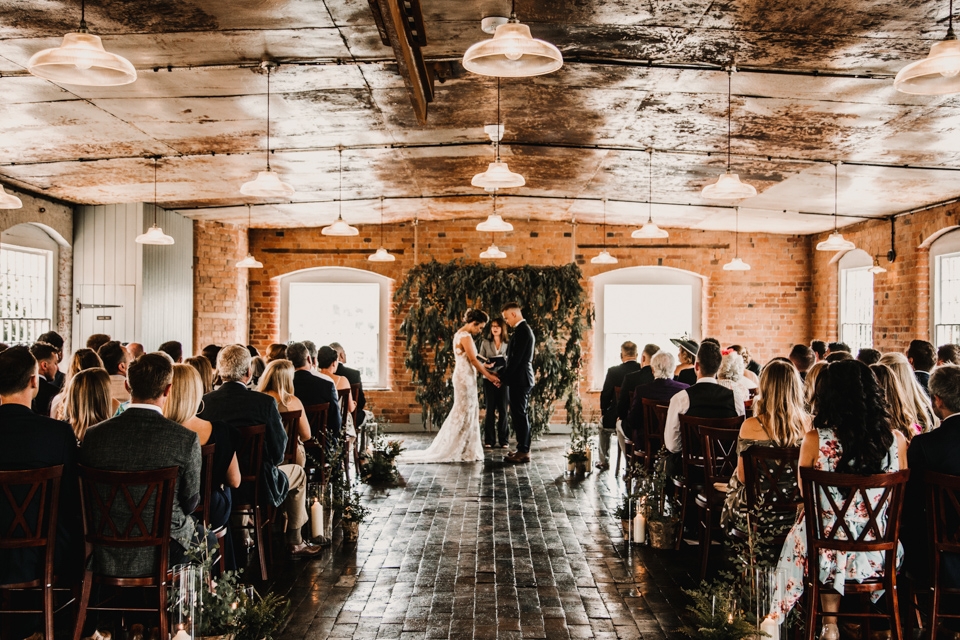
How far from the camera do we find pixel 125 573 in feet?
11.7

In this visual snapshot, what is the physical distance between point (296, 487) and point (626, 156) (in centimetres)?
490

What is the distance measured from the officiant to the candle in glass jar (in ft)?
15.1

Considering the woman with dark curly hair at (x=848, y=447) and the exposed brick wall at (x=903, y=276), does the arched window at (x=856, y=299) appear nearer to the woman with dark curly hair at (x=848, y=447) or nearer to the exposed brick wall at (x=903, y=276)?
the exposed brick wall at (x=903, y=276)

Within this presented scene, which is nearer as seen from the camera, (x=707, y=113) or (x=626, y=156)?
(x=707, y=113)

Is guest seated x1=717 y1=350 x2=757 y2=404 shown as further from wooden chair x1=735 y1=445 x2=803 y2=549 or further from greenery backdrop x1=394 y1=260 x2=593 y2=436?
greenery backdrop x1=394 y1=260 x2=593 y2=436

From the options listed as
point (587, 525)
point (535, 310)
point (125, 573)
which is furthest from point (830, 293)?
point (125, 573)

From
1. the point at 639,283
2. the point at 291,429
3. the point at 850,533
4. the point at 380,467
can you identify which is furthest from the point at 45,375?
the point at 639,283

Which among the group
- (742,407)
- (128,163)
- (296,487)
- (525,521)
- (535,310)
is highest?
(128,163)

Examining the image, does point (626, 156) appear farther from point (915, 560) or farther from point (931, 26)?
point (915, 560)

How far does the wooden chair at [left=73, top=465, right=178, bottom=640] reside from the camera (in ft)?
11.4

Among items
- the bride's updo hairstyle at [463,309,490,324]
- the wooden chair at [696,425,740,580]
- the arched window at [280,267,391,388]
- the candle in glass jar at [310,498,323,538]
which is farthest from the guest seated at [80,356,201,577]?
the arched window at [280,267,391,388]

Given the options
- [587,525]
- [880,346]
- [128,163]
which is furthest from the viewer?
[880,346]

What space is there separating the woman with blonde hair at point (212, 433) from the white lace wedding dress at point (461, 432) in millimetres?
4914

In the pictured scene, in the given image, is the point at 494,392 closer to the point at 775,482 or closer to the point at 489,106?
the point at 489,106
